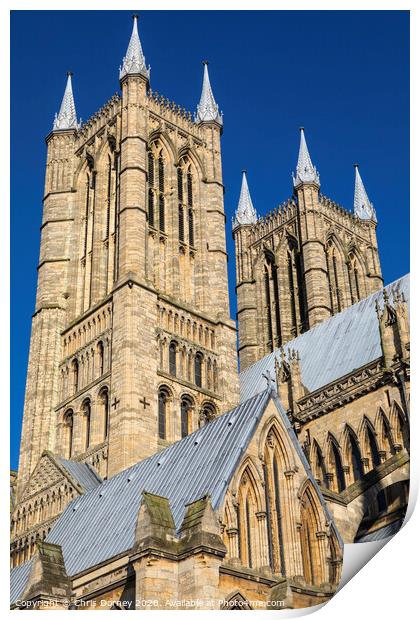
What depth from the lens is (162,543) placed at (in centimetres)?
1912

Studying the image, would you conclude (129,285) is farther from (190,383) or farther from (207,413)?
(207,413)

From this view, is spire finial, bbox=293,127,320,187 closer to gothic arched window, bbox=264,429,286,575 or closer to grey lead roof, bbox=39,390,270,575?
→ grey lead roof, bbox=39,390,270,575

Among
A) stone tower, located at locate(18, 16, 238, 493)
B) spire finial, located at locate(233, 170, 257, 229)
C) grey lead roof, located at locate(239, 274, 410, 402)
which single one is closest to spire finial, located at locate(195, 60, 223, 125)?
stone tower, located at locate(18, 16, 238, 493)

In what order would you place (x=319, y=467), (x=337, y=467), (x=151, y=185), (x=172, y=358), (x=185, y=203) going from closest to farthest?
(x=337, y=467) < (x=319, y=467) < (x=172, y=358) < (x=151, y=185) < (x=185, y=203)

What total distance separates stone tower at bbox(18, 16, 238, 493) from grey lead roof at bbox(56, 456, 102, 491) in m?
0.52

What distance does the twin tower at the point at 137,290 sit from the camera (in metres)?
40.6

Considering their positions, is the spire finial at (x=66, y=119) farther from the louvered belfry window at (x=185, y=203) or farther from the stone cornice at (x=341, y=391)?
the stone cornice at (x=341, y=391)

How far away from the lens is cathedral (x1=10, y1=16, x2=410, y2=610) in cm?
2080

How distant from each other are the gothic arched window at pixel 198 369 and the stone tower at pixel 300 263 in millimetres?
11474

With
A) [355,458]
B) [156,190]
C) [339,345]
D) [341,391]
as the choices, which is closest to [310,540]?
[355,458]

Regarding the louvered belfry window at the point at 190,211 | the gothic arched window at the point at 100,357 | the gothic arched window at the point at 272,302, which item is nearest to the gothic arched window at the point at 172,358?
the gothic arched window at the point at 100,357

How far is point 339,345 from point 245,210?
78.4 ft

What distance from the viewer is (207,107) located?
53.2 m

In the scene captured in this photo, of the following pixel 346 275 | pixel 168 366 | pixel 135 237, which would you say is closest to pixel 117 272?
pixel 135 237
